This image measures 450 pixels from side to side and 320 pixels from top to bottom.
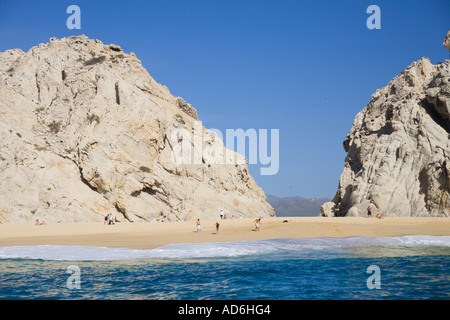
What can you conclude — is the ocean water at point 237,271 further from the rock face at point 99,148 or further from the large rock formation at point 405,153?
the large rock formation at point 405,153

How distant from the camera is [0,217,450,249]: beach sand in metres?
24.0

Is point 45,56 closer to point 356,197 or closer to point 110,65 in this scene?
point 110,65

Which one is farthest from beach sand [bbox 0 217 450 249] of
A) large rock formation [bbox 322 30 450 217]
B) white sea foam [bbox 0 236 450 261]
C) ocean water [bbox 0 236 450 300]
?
large rock formation [bbox 322 30 450 217]

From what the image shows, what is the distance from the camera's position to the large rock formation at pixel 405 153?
35.6 meters

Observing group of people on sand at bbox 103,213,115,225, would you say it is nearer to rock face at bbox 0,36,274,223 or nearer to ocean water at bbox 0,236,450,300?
rock face at bbox 0,36,274,223

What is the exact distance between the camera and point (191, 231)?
28.9 metres

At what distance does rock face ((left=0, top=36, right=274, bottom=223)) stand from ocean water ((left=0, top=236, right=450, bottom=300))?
44.9 feet

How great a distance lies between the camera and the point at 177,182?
39844mm

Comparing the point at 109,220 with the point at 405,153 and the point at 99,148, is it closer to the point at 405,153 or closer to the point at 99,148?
the point at 99,148

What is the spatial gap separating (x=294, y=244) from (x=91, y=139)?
76.1 ft

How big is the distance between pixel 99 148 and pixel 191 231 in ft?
46.3

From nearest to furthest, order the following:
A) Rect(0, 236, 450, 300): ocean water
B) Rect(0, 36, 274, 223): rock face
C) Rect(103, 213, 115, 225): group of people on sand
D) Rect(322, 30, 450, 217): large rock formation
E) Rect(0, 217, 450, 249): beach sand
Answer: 1. Rect(0, 236, 450, 300): ocean water
2. Rect(0, 217, 450, 249): beach sand
3. Rect(103, 213, 115, 225): group of people on sand
4. Rect(0, 36, 274, 223): rock face
5. Rect(322, 30, 450, 217): large rock formation

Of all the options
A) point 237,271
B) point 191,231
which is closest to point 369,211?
point 191,231

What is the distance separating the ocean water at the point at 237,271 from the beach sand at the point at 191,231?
2.37 meters
